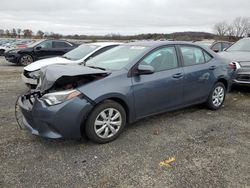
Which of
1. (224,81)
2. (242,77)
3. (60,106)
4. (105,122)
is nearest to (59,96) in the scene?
(60,106)

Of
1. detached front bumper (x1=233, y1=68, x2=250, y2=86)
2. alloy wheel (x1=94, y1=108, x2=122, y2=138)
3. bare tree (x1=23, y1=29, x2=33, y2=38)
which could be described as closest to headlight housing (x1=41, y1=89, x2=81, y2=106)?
alloy wheel (x1=94, y1=108, x2=122, y2=138)

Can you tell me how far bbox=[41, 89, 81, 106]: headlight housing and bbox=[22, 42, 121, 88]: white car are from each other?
3.19 meters

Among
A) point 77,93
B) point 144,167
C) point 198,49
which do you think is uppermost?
point 198,49

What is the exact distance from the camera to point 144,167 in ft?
11.2

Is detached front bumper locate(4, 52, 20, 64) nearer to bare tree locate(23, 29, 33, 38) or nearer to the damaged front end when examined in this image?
the damaged front end

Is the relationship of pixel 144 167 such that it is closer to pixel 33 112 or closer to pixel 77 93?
pixel 77 93

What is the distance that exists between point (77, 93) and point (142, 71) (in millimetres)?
1121

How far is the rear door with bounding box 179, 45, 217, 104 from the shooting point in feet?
16.7

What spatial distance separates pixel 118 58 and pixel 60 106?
156cm

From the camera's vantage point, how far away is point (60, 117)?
11.9ft

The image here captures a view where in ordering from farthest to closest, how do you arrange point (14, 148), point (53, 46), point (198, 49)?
point (53, 46), point (198, 49), point (14, 148)

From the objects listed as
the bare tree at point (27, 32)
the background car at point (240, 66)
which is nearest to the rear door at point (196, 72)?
the background car at point (240, 66)

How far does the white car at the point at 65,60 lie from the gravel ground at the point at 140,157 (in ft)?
6.35

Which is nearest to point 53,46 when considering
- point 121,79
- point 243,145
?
point 121,79
